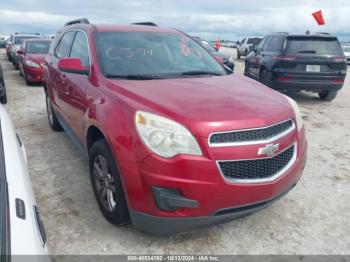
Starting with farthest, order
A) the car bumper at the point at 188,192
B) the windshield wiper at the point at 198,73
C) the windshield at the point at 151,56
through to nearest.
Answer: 1. the windshield wiper at the point at 198,73
2. the windshield at the point at 151,56
3. the car bumper at the point at 188,192

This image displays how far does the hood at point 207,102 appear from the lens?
229 cm

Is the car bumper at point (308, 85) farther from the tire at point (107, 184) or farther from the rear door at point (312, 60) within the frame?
the tire at point (107, 184)

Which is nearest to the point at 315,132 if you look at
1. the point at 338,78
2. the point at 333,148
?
the point at 333,148

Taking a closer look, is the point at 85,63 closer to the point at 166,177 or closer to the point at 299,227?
the point at 166,177

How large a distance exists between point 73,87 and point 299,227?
2.76 meters

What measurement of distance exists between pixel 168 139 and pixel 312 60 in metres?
6.47

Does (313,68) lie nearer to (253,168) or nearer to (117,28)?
(117,28)

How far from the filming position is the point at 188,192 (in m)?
2.23

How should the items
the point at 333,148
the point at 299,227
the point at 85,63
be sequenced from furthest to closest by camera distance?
the point at 333,148 → the point at 85,63 → the point at 299,227

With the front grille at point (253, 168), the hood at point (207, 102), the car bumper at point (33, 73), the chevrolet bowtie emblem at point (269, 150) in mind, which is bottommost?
the car bumper at point (33, 73)

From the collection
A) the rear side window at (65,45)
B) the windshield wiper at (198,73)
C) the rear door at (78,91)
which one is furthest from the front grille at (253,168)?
the rear side window at (65,45)

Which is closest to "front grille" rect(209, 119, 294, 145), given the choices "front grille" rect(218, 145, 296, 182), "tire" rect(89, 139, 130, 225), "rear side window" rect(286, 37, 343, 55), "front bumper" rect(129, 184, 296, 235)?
"front grille" rect(218, 145, 296, 182)

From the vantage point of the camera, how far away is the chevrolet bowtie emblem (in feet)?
7.68

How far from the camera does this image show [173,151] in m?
2.22
